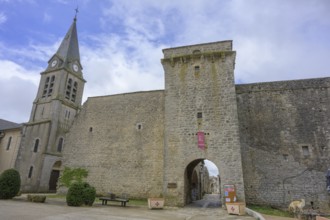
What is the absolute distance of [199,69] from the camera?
562 inches

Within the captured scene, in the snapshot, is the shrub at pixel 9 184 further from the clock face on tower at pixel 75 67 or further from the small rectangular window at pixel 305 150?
the clock face on tower at pixel 75 67

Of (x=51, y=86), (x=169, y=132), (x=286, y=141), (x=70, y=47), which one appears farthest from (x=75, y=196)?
(x=70, y=47)

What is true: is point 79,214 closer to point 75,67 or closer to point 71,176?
point 71,176

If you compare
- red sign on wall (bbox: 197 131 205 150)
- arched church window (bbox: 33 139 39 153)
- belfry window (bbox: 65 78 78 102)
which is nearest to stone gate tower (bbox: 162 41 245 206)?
red sign on wall (bbox: 197 131 205 150)

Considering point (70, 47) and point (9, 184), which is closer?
point (9, 184)

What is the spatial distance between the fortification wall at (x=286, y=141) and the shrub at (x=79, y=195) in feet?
30.6

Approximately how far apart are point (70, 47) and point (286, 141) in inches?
1097

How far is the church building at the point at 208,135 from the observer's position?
12555 millimetres

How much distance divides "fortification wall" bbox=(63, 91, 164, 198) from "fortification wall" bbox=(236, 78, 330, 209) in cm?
603

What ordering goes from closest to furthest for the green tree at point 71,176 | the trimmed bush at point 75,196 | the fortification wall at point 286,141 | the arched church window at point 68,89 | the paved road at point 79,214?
the paved road at point 79,214 → the trimmed bush at point 75,196 → the fortification wall at point 286,141 → the green tree at point 71,176 → the arched church window at point 68,89

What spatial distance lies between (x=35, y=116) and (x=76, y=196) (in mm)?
18855

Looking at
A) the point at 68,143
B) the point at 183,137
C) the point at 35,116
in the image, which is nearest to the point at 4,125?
the point at 35,116

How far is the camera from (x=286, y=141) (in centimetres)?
1370

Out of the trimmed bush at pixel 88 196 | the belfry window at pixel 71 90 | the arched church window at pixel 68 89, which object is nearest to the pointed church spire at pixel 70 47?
the arched church window at pixel 68 89
